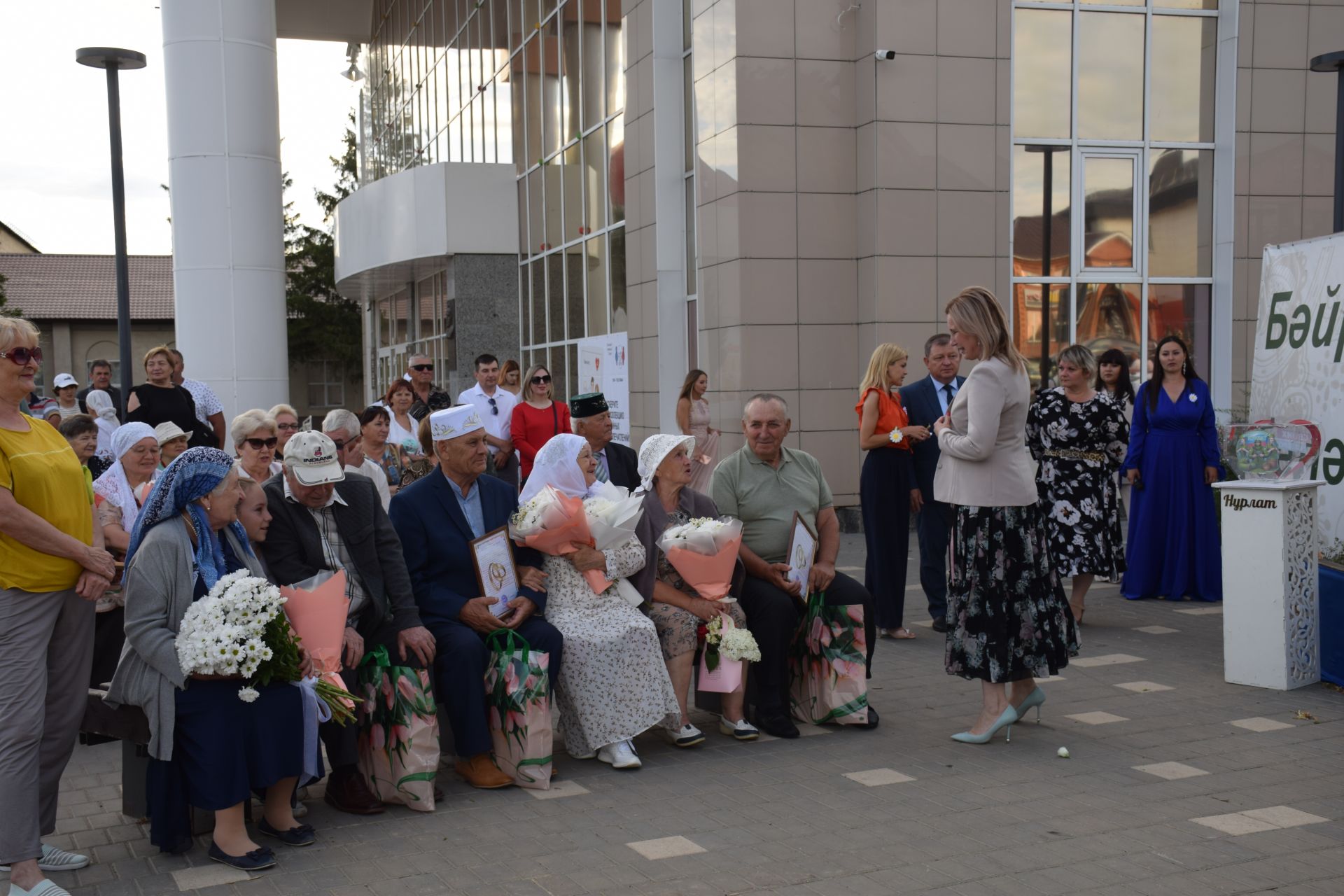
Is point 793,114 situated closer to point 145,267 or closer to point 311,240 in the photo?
point 311,240

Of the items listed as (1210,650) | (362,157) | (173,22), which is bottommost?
A: (1210,650)

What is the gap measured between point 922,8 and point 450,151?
15659 mm

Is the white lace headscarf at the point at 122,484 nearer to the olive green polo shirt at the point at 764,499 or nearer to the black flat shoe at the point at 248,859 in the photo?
the black flat shoe at the point at 248,859

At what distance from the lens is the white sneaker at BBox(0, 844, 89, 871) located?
14.5 feet

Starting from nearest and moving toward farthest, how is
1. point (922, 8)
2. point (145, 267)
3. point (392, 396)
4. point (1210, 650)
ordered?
point (1210, 650), point (392, 396), point (922, 8), point (145, 267)

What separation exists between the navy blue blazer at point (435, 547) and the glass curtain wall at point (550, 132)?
1140 cm

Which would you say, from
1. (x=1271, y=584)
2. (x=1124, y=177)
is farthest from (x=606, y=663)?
(x=1124, y=177)

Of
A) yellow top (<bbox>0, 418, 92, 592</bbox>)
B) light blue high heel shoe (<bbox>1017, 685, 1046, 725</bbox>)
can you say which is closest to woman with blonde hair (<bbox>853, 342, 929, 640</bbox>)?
light blue high heel shoe (<bbox>1017, 685, 1046, 725</bbox>)

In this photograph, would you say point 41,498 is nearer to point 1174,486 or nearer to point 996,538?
point 996,538

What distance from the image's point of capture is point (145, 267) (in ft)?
235

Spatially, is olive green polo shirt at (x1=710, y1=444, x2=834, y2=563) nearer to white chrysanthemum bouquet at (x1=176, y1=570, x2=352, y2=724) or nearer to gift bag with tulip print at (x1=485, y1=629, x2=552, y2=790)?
gift bag with tulip print at (x1=485, y1=629, x2=552, y2=790)

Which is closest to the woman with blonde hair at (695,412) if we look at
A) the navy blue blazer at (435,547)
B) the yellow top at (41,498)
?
the navy blue blazer at (435,547)

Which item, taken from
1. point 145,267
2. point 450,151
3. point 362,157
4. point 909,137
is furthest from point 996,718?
point 145,267

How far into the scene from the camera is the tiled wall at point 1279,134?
13.4 metres
